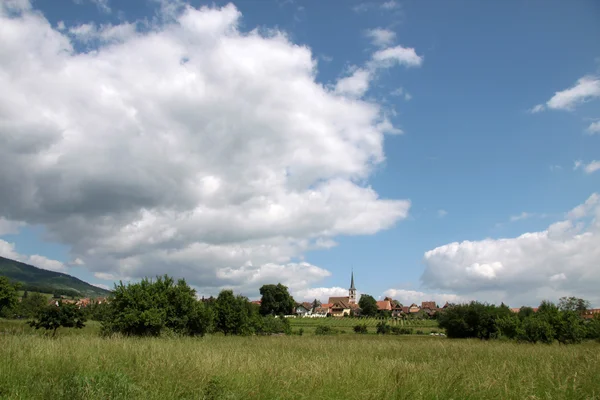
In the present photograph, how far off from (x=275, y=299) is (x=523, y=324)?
3846 inches

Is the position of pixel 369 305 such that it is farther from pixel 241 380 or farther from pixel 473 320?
pixel 241 380

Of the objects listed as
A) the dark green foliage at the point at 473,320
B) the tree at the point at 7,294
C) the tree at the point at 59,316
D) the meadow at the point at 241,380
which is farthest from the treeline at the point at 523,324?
the tree at the point at 7,294

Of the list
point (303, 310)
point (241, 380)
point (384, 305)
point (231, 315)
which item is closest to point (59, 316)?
point (231, 315)

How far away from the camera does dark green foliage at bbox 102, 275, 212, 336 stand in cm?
2456

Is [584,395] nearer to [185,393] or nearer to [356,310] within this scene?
[185,393]

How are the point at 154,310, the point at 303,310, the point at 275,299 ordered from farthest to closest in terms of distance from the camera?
1. the point at 303,310
2. the point at 275,299
3. the point at 154,310

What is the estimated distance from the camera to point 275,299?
129500 millimetres

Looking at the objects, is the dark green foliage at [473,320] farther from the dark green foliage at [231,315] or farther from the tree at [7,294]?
the tree at [7,294]

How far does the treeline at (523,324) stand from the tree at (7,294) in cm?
6662

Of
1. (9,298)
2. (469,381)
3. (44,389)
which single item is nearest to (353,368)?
(469,381)

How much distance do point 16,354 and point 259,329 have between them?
47.2m

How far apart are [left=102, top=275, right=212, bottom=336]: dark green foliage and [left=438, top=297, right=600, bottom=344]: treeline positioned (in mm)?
26050

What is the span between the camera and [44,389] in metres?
7.07

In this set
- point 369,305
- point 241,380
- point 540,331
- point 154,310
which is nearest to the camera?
point 241,380
